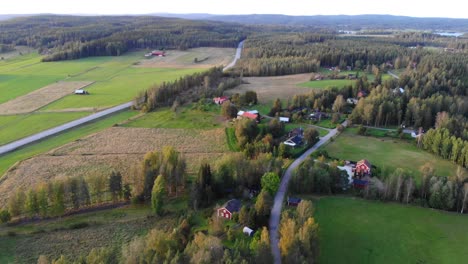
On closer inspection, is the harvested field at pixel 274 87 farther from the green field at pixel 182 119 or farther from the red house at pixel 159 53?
the red house at pixel 159 53

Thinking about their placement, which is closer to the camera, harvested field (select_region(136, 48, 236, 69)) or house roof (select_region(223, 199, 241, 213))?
house roof (select_region(223, 199, 241, 213))

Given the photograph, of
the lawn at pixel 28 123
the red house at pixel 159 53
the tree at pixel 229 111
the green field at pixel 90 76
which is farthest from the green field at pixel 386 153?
the red house at pixel 159 53

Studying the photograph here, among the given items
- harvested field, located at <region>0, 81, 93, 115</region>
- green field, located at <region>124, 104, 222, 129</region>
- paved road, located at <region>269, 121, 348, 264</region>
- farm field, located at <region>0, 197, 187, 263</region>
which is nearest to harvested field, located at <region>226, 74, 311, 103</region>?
green field, located at <region>124, 104, 222, 129</region>

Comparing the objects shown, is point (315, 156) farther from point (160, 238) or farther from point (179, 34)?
point (179, 34)

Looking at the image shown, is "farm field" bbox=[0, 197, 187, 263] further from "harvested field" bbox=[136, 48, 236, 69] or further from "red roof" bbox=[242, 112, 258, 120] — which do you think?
"harvested field" bbox=[136, 48, 236, 69]

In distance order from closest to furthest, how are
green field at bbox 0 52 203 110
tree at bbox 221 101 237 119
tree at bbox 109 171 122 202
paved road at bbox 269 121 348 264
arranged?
paved road at bbox 269 121 348 264
tree at bbox 109 171 122 202
tree at bbox 221 101 237 119
green field at bbox 0 52 203 110

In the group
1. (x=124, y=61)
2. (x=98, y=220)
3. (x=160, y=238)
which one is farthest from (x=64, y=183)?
(x=124, y=61)

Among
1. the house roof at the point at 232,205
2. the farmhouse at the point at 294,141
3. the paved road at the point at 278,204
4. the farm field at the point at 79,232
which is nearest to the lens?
the paved road at the point at 278,204
